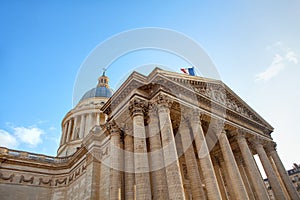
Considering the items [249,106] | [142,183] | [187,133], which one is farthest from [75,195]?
[249,106]

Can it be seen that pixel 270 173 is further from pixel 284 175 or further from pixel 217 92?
pixel 217 92

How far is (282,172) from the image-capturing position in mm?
21188

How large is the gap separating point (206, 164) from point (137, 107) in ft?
18.9

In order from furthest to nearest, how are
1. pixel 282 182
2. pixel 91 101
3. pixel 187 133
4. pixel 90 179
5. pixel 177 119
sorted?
pixel 91 101
pixel 282 182
pixel 90 179
pixel 177 119
pixel 187 133

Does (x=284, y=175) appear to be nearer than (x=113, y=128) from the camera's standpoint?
No

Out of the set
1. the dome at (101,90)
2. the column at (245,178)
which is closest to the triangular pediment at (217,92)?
the column at (245,178)

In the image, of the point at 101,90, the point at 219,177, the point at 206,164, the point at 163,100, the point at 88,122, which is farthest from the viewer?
the point at 101,90

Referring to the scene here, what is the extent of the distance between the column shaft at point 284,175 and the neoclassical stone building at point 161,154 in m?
0.08

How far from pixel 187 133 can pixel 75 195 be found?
1361cm

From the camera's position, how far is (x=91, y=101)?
39531 mm

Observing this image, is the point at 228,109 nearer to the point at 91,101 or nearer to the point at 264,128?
the point at 264,128

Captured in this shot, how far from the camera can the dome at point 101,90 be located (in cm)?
4216

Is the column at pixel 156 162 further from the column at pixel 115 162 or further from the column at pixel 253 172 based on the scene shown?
the column at pixel 253 172

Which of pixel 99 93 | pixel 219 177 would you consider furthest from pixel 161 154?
pixel 99 93
